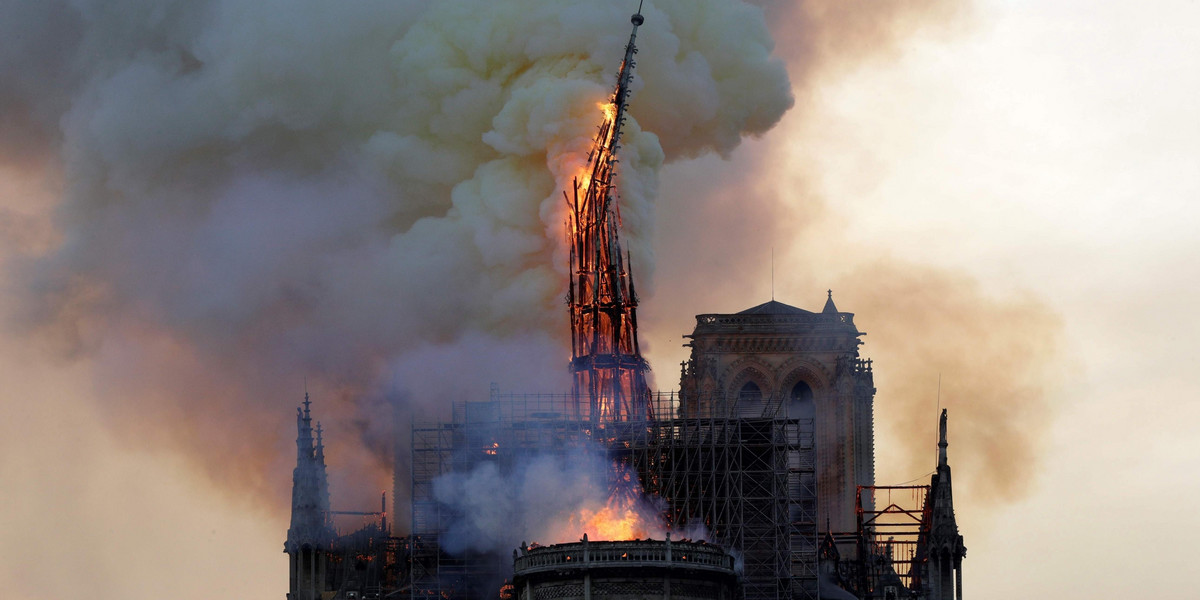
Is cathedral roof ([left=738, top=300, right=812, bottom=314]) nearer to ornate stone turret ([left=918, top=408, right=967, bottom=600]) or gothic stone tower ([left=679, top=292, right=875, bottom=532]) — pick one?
gothic stone tower ([left=679, top=292, right=875, bottom=532])

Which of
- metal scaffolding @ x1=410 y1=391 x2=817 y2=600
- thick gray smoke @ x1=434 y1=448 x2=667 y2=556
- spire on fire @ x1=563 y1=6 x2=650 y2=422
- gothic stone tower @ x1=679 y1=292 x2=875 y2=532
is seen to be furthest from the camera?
gothic stone tower @ x1=679 y1=292 x2=875 y2=532

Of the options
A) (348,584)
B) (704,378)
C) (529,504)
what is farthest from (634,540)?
(704,378)

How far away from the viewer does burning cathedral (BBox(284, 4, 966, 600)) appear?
15275 cm

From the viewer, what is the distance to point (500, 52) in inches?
6836

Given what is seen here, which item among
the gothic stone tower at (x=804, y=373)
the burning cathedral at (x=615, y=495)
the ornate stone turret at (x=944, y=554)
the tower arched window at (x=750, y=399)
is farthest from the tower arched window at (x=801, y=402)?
the ornate stone turret at (x=944, y=554)

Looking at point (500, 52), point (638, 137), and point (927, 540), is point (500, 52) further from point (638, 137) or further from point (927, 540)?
point (927, 540)

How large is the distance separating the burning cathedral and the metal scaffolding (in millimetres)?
115

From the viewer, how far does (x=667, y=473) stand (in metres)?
156

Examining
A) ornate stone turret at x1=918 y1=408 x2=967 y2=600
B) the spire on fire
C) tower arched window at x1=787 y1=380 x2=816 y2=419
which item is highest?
the spire on fire

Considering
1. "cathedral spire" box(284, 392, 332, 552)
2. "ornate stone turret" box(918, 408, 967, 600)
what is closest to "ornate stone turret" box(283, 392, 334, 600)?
"cathedral spire" box(284, 392, 332, 552)

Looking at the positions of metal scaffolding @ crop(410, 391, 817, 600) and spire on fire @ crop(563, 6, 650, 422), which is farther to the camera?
spire on fire @ crop(563, 6, 650, 422)

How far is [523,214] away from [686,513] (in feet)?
77.6

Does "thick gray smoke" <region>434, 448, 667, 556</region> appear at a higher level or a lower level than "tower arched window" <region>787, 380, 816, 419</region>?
lower

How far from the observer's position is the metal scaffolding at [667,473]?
6073 inches
